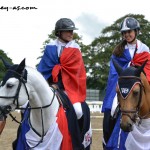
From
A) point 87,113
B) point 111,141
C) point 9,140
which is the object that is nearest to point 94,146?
point 9,140

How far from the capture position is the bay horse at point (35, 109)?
6.47 meters

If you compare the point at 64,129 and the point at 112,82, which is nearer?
the point at 64,129

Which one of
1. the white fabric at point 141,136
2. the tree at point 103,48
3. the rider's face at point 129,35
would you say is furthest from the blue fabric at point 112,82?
the tree at point 103,48

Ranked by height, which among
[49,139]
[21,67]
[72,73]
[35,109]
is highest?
[21,67]

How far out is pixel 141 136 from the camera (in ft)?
21.2

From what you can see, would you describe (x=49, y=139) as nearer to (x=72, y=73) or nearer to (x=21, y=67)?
(x=21, y=67)

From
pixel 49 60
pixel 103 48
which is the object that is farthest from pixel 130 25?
pixel 103 48

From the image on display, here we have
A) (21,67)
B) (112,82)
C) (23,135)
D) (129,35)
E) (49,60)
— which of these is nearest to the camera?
(21,67)

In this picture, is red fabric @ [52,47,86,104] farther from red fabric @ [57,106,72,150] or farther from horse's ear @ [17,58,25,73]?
horse's ear @ [17,58,25,73]

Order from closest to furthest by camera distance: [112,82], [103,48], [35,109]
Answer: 1. [35,109]
2. [112,82]
3. [103,48]

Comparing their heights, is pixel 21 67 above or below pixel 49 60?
above

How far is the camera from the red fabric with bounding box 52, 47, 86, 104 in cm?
811

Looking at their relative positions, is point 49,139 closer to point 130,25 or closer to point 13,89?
point 13,89

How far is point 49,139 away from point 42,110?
503 millimetres
